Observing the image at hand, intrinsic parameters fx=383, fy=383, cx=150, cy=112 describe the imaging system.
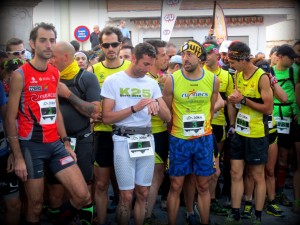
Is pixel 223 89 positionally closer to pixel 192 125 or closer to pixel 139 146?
pixel 192 125

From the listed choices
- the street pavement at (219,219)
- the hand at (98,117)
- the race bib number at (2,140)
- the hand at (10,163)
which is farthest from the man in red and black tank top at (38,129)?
the street pavement at (219,219)

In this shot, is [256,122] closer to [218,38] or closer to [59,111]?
[59,111]

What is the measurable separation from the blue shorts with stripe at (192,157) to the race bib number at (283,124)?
1875 millimetres

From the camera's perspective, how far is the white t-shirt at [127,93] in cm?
393

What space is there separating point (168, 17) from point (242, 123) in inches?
251

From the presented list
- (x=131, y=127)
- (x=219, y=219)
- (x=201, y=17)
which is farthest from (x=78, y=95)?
(x=201, y=17)

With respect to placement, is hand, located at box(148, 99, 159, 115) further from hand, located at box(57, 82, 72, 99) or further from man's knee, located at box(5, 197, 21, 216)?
man's knee, located at box(5, 197, 21, 216)

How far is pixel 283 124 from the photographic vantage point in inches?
223

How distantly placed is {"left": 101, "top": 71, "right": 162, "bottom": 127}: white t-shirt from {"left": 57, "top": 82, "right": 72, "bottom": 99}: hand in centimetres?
38

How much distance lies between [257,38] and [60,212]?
2160cm

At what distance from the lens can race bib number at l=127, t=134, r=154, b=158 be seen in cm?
389

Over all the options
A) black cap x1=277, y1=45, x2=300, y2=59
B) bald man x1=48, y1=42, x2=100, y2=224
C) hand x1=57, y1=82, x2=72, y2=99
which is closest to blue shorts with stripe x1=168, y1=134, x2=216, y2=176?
bald man x1=48, y1=42, x2=100, y2=224

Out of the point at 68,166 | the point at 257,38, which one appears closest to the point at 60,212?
the point at 68,166

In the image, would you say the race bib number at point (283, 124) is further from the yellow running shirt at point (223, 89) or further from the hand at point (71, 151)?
the hand at point (71, 151)
